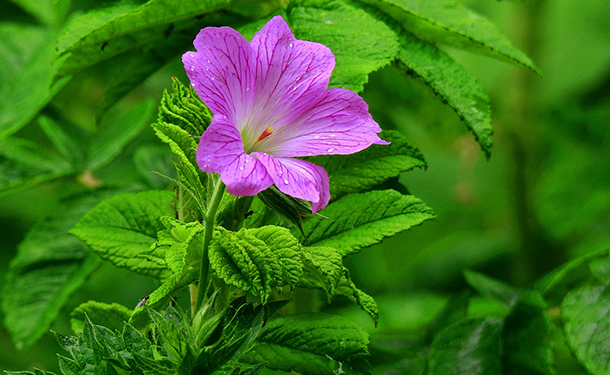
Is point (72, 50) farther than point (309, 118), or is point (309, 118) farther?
point (72, 50)

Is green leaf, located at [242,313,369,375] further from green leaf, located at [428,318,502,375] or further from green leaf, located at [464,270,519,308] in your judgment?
green leaf, located at [464,270,519,308]

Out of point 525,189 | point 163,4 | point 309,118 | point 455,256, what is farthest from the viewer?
point 455,256

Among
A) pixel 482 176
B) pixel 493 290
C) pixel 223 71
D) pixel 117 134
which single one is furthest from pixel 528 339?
pixel 482 176

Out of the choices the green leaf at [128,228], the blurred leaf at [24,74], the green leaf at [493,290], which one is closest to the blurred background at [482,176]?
the blurred leaf at [24,74]

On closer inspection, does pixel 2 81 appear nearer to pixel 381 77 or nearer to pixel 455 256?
pixel 381 77

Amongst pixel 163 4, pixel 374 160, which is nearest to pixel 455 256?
pixel 374 160

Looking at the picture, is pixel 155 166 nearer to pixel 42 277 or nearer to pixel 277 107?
pixel 42 277

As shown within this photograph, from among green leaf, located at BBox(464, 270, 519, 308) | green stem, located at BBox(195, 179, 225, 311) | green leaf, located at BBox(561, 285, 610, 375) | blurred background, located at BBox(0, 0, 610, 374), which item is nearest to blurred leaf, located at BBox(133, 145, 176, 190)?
blurred background, located at BBox(0, 0, 610, 374)
